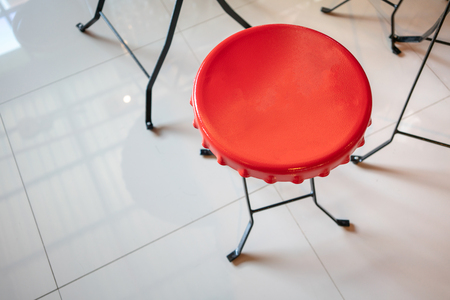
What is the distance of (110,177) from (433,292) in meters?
1.43

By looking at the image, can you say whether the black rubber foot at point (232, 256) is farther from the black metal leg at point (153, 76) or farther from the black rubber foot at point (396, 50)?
the black rubber foot at point (396, 50)

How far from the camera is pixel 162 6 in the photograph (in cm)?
191

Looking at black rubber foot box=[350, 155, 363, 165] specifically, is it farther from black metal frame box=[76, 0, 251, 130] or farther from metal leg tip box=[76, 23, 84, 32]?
metal leg tip box=[76, 23, 84, 32]

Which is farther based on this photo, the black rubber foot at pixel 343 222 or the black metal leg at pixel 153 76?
the black rubber foot at pixel 343 222

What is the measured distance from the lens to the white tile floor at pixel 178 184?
1339 mm

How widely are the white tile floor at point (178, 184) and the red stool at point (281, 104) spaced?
28.8 inches

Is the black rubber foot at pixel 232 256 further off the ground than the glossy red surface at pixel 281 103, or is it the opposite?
the glossy red surface at pixel 281 103

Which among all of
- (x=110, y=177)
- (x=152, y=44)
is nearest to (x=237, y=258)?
(x=110, y=177)

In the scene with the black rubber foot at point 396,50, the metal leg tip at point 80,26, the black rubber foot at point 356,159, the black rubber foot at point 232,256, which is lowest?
the black rubber foot at point 232,256

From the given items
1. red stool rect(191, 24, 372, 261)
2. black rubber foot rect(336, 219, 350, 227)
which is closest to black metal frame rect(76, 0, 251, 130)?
red stool rect(191, 24, 372, 261)

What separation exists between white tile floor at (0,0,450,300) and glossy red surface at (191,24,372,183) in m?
0.73

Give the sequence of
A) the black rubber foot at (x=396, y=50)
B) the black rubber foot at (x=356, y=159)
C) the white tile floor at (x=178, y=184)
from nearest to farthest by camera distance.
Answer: the white tile floor at (x=178, y=184)
the black rubber foot at (x=356, y=159)
the black rubber foot at (x=396, y=50)

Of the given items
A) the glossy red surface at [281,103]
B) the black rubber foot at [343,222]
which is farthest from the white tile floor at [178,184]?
the glossy red surface at [281,103]

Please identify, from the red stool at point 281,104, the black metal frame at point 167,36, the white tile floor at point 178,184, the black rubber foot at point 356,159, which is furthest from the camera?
the black rubber foot at point 356,159
